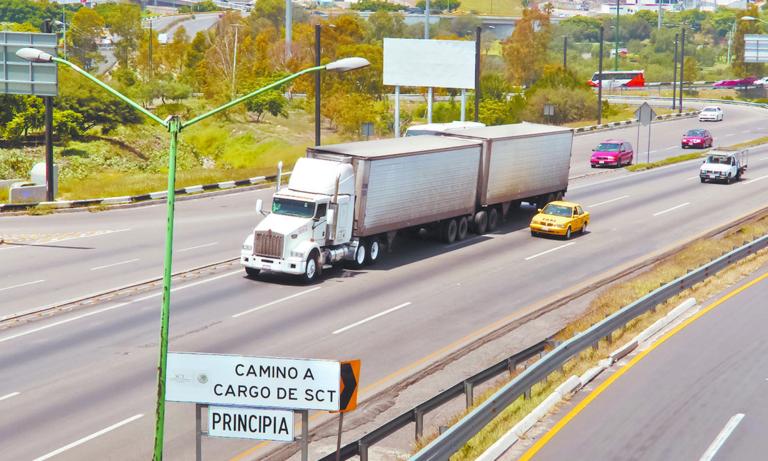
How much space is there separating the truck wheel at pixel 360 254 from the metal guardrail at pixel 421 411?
41.8 ft

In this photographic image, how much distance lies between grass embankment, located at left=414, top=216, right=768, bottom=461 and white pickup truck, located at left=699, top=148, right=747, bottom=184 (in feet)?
42.8

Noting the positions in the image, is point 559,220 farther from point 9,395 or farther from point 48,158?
point 9,395

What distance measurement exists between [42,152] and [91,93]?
1000 centimetres

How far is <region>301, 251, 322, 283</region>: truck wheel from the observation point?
31953 millimetres

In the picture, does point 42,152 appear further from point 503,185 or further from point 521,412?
point 521,412

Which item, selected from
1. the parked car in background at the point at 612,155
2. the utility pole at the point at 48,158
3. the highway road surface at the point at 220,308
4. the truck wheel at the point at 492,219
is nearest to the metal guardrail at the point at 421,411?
the highway road surface at the point at 220,308

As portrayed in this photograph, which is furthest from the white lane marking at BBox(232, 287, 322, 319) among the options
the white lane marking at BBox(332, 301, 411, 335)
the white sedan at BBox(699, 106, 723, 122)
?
the white sedan at BBox(699, 106, 723, 122)

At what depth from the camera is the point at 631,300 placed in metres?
28.7

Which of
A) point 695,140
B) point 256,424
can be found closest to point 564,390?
point 256,424

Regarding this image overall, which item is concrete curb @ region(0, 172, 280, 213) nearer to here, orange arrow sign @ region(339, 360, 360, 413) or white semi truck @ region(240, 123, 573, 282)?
white semi truck @ region(240, 123, 573, 282)

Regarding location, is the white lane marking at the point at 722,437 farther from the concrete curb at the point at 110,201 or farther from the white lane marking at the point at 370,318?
the concrete curb at the point at 110,201

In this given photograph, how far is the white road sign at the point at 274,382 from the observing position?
42.9 ft

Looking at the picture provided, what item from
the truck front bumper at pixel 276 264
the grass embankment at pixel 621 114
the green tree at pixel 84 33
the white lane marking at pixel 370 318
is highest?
the green tree at pixel 84 33

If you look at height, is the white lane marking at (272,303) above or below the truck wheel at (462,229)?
below
